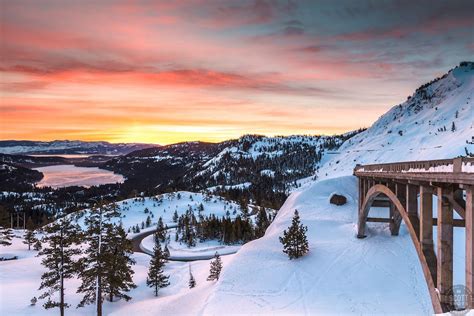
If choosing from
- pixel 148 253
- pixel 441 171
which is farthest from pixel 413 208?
pixel 148 253

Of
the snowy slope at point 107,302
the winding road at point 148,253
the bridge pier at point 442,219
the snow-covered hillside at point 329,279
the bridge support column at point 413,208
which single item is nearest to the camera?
the bridge pier at point 442,219

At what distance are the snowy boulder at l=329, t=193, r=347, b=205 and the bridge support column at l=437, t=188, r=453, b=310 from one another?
53076 millimetres

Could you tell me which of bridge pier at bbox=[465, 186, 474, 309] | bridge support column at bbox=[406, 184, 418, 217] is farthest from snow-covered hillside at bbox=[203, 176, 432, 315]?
bridge pier at bbox=[465, 186, 474, 309]

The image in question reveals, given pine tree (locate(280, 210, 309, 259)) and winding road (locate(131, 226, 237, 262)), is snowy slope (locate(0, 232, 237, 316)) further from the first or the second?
winding road (locate(131, 226, 237, 262))

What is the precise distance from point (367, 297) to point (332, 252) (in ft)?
36.4

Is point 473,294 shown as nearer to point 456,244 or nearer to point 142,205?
point 456,244

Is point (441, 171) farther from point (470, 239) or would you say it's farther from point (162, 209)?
point (162, 209)

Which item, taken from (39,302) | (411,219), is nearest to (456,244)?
(411,219)

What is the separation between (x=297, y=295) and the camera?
33375 mm

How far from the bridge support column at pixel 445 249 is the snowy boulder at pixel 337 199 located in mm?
53076

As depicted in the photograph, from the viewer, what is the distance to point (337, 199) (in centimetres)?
6894

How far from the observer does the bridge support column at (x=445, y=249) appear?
15.3 metres

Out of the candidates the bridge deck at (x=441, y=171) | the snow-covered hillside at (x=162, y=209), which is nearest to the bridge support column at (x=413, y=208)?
the bridge deck at (x=441, y=171)

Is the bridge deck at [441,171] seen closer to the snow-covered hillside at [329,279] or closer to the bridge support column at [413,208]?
the bridge support column at [413,208]
